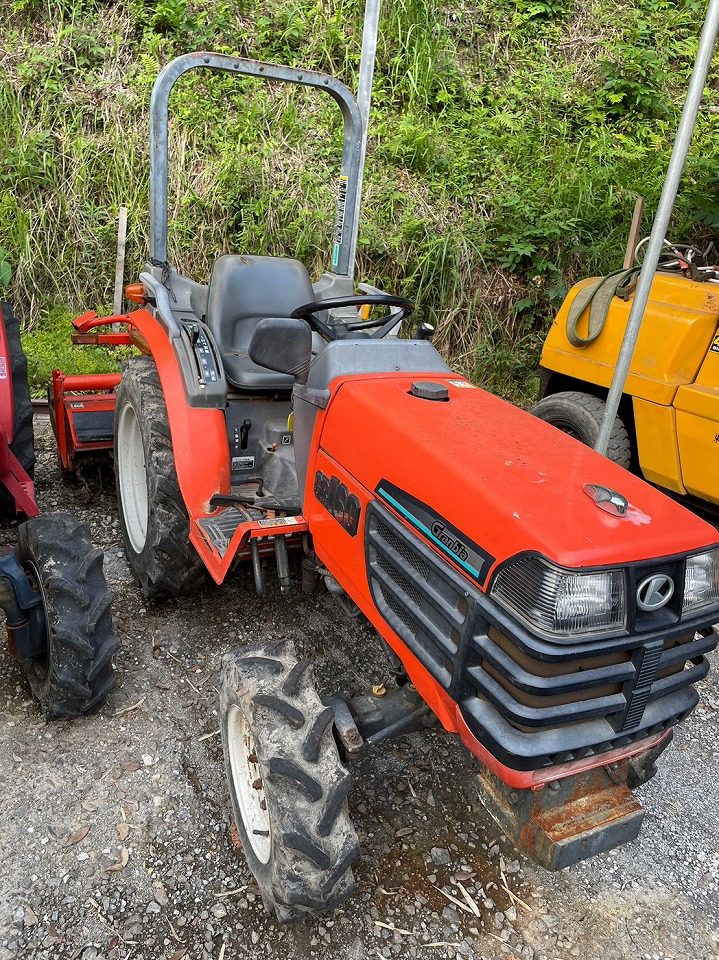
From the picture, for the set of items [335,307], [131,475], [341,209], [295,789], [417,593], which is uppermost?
[341,209]

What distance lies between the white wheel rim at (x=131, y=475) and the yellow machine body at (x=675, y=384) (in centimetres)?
229

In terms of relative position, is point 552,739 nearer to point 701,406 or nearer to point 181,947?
point 181,947

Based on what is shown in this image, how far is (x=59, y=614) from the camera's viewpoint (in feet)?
7.48

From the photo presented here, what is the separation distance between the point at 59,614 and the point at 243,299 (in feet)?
4.86

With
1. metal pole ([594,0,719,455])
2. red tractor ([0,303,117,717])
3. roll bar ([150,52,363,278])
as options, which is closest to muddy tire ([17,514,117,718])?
red tractor ([0,303,117,717])

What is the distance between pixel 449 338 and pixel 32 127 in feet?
12.6

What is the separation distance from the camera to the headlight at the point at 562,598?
1417 mm

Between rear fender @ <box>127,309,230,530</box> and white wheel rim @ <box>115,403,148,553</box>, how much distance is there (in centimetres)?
55

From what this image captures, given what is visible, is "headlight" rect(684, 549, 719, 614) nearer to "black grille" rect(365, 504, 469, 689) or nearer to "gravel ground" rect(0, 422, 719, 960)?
"black grille" rect(365, 504, 469, 689)

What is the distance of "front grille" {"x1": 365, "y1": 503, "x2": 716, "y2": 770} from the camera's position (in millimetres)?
1447

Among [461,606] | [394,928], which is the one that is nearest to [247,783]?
[394,928]

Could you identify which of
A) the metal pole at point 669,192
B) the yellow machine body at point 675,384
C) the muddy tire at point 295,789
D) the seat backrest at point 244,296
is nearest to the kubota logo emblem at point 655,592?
the muddy tire at point 295,789

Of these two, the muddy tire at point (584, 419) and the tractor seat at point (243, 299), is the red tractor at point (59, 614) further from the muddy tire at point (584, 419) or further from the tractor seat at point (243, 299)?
the muddy tire at point (584, 419)

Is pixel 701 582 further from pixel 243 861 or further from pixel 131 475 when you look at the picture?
pixel 131 475
